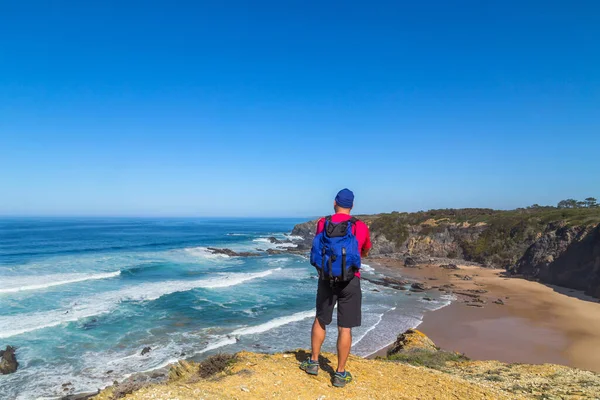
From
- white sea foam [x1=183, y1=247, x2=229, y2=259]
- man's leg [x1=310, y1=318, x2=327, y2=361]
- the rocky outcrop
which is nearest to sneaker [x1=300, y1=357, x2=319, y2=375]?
man's leg [x1=310, y1=318, x2=327, y2=361]

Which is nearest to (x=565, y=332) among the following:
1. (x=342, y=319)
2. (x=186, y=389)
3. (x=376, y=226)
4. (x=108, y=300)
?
(x=342, y=319)

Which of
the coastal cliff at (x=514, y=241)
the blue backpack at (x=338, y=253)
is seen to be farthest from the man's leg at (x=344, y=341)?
the coastal cliff at (x=514, y=241)

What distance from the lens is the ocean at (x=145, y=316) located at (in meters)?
13.2

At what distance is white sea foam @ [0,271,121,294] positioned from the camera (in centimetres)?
2553

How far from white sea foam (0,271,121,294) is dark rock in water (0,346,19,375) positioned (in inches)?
555

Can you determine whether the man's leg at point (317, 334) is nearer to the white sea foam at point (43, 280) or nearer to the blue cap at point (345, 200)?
the blue cap at point (345, 200)

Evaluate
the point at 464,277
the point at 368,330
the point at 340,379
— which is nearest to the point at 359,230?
the point at 340,379

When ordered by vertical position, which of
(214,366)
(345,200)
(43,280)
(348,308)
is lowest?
(43,280)

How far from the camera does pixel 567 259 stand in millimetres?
28984

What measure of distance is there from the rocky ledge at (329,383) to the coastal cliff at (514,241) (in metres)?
24.3

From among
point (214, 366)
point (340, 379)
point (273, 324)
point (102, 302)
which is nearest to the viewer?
A: point (340, 379)

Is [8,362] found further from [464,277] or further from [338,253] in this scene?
[464,277]

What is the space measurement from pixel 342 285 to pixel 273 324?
15330 millimetres

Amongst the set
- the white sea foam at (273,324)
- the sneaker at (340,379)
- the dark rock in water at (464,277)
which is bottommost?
the dark rock in water at (464,277)
